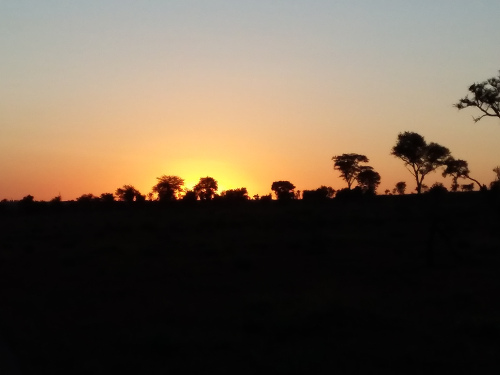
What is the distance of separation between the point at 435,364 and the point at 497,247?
22.6 meters

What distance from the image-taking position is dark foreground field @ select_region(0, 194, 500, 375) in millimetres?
13383

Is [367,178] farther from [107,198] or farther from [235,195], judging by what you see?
[107,198]

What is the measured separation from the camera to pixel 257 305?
18.7m

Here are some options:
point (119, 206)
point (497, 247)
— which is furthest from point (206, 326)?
point (119, 206)

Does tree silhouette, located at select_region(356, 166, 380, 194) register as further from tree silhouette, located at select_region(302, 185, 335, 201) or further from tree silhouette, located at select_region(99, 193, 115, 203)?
tree silhouette, located at select_region(99, 193, 115, 203)

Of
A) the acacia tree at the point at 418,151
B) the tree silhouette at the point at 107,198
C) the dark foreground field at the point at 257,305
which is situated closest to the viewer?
the dark foreground field at the point at 257,305

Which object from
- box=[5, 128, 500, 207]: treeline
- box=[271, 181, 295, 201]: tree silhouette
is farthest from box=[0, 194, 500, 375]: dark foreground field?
box=[271, 181, 295, 201]: tree silhouette

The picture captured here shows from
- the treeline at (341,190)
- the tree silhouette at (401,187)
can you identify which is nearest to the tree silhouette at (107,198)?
the treeline at (341,190)

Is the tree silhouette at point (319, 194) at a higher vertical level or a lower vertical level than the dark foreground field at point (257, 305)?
higher

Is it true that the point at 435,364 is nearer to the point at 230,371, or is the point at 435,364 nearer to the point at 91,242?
the point at 230,371

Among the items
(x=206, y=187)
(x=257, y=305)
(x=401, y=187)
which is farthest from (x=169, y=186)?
(x=257, y=305)

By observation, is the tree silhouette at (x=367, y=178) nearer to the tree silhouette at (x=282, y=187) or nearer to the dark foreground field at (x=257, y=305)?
the tree silhouette at (x=282, y=187)

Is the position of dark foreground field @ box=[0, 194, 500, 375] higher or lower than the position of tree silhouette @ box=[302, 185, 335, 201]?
lower

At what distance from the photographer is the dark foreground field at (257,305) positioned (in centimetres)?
1338
